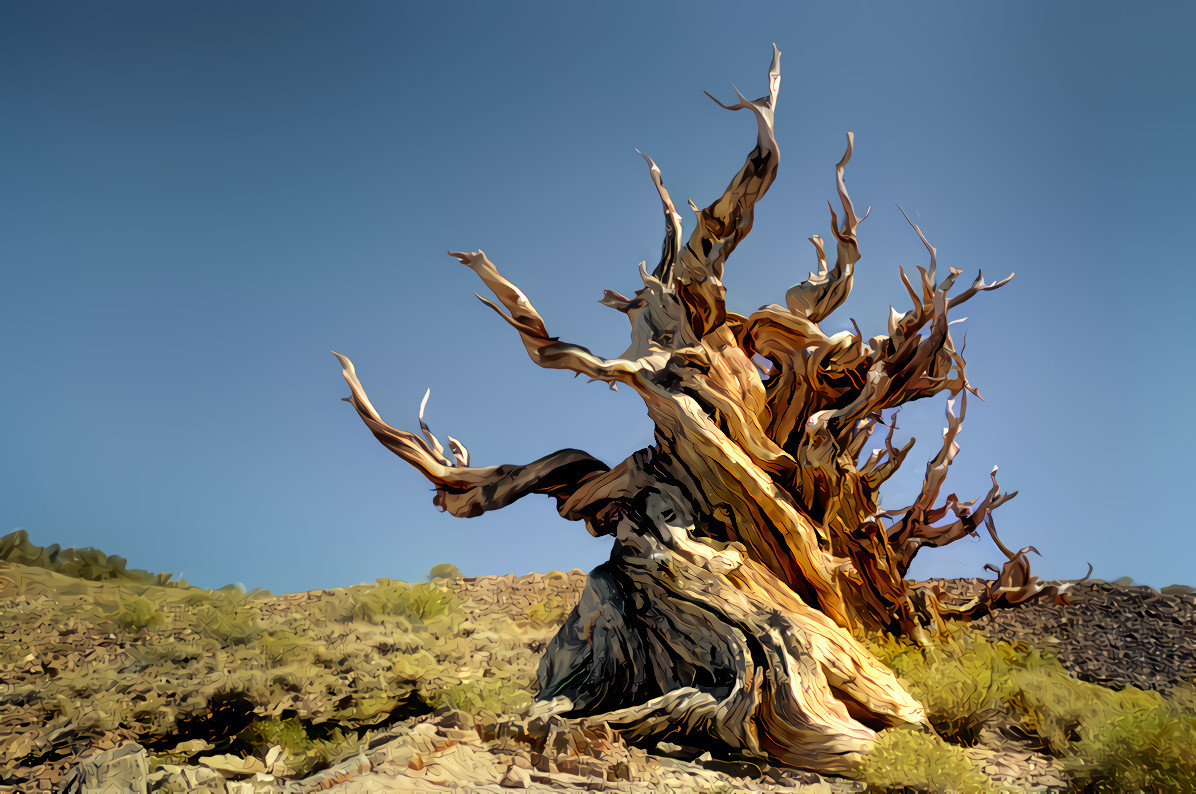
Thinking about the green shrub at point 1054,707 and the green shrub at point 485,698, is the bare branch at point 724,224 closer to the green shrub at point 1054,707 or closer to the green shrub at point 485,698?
the green shrub at point 485,698

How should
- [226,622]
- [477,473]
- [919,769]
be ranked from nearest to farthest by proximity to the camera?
[919,769] → [477,473] → [226,622]

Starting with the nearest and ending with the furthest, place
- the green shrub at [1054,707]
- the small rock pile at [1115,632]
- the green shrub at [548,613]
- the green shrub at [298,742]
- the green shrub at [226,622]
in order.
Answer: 1. the green shrub at [298,742]
2. the green shrub at [1054,707]
3. the small rock pile at [1115,632]
4. the green shrub at [226,622]
5. the green shrub at [548,613]

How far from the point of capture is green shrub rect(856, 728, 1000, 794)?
461 centimetres

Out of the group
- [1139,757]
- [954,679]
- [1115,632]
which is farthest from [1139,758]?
[1115,632]

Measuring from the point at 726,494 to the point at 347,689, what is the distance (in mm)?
4350

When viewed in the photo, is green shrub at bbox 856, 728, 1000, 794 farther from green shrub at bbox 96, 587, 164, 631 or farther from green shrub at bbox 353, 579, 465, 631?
green shrub at bbox 96, 587, 164, 631

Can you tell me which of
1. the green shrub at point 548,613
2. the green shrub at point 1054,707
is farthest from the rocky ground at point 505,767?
the green shrub at point 548,613

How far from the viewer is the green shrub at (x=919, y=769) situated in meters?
4.61

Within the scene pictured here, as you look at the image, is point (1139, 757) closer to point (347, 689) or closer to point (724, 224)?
point (724, 224)

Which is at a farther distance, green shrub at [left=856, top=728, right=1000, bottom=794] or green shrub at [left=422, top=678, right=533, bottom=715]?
green shrub at [left=422, top=678, right=533, bottom=715]

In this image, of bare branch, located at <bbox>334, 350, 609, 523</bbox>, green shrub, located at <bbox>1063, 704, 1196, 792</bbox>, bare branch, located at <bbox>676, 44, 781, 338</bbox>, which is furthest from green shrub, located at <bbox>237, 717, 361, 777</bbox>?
green shrub, located at <bbox>1063, 704, 1196, 792</bbox>

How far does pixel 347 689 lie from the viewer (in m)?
7.42

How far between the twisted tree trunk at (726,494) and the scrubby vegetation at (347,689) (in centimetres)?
63

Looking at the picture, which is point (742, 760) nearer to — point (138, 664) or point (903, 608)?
point (903, 608)
